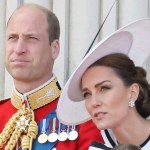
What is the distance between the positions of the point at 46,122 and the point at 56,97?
0.34ft

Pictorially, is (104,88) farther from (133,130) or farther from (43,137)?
(43,137)

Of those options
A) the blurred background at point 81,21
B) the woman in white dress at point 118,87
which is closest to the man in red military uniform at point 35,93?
the woman in white dress at point 118,87

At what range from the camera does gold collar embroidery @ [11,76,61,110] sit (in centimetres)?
178

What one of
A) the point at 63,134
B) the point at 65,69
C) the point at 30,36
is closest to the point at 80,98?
the point at 63,134

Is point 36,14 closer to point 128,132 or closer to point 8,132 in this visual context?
point 8,132

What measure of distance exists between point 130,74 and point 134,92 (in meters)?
0.06

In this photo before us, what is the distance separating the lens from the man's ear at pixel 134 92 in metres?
1.50

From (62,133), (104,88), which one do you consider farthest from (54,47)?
(104,88)

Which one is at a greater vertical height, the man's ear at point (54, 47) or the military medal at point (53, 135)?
the man's ear at point (54, 47)

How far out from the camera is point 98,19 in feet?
8.30

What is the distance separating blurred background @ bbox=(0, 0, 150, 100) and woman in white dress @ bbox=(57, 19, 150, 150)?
0.85 meters

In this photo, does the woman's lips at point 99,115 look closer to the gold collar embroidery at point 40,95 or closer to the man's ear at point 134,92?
the man's ear at point 134,92

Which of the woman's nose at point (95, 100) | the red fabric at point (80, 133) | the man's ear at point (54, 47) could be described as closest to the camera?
the woman's nose at point (95, 100)

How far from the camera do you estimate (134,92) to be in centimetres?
151
